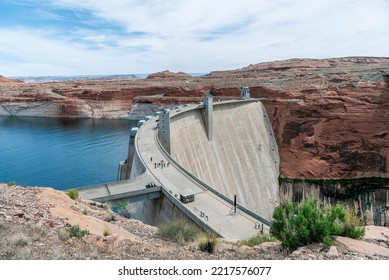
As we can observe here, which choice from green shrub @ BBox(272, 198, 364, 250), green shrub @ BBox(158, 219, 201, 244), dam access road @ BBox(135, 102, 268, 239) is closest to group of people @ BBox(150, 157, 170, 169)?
dam access road @ BBox(135, 102, 268, 239)

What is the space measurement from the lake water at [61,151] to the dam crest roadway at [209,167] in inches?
343

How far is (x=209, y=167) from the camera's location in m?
29.3

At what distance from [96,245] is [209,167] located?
22338mm

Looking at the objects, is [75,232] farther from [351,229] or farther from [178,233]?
[351,229]

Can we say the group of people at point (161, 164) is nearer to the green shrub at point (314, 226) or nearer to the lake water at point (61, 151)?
the green shrub at point (314, 226)

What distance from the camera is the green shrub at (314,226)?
23.1 ft

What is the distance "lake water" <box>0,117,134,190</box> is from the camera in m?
33.1

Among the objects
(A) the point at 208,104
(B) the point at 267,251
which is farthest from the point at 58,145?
(B) the point at 267,251

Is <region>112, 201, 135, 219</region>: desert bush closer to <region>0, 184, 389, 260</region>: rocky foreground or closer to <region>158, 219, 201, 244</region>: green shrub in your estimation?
<region>0, 184, 389, 260</region>: rocky foreground

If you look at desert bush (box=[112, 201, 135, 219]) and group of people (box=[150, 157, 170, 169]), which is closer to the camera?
desert bush (box=[112, 201, 135, 219])

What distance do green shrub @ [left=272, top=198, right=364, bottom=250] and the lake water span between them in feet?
89.5

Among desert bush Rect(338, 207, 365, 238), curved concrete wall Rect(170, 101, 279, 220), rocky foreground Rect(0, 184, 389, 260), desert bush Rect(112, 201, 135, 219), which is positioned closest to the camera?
rocky foreground Rect(0, 184, 389, 260)

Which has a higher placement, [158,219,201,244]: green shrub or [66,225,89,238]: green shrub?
[66,225,89,238]: green shrub

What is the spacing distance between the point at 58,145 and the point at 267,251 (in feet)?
147
